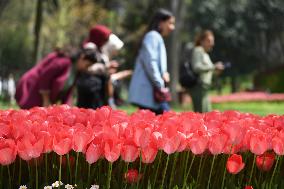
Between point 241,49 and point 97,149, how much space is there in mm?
50498

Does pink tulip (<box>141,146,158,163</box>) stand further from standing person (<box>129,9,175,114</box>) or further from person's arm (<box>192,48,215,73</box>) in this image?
person's arm (<box>192,48,215,73</box>)

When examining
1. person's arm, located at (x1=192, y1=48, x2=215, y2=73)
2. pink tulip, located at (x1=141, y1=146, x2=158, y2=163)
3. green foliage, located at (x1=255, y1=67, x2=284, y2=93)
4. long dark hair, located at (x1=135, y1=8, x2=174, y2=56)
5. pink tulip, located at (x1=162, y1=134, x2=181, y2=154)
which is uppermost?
long dark hair, located at (x1=135, y1=8, x2=174, y2=56)

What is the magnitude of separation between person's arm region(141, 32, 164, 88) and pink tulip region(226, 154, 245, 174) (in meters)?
4.91

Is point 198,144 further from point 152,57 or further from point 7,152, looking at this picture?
point 152,57

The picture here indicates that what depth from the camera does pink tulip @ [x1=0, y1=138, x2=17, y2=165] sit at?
3.34 metres

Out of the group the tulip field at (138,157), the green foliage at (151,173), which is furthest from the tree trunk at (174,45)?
the green foliage at (151,173)

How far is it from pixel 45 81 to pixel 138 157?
15.5ft

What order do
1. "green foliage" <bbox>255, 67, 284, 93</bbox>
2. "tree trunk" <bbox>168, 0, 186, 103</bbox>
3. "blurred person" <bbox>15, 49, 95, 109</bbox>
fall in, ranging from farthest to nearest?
"green foliage" <bbox>255, 67, 284, 93</bbox>, "tree trunk" <bbox>168, 0, 186, 103</bbox>, "blurred person" <bbox>15, 49, 95, 109</bbox>

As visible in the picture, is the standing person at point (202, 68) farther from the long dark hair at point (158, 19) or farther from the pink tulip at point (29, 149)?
the pink tulip at point (29, 149)

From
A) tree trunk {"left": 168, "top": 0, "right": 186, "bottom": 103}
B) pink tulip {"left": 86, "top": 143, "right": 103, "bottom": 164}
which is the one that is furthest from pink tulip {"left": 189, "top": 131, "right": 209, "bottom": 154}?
tree trunk {"left": 168, "top": 0, "right": 186, "bottom": 103}

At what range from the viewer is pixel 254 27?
2015 inches

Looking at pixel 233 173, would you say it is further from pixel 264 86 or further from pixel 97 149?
pixel 264 86

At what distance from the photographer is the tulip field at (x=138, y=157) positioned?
342 centimetres

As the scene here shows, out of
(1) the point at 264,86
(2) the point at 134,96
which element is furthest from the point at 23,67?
Result: (2) the point at 134,96
